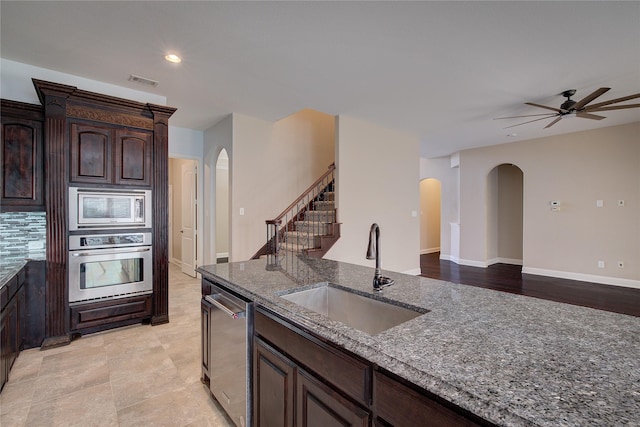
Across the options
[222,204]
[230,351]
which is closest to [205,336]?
[230,351]

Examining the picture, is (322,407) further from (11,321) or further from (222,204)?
(222,204)

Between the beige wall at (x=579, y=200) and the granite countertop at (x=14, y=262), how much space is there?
7.78 m

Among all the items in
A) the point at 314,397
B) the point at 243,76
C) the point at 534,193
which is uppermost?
the point at 243,76

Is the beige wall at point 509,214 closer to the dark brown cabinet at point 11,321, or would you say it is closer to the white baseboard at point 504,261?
the white baseboard at point 504,261

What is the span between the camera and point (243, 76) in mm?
3451

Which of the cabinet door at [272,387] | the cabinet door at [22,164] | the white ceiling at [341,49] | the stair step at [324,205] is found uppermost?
the white ceiling at [341,49]

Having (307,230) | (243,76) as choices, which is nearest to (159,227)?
(243,76)

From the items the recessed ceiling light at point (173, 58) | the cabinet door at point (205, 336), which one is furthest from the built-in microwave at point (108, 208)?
the cabinet door at point (205, 336)

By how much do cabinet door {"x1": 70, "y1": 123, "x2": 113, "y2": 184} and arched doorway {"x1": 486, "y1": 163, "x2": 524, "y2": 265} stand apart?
7.81 metres

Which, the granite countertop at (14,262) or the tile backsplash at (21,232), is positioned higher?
the tile backsplash at (21,232)

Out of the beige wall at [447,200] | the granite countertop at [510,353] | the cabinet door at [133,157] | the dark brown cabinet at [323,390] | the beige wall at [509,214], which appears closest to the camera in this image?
the granite countertop at [510,353]

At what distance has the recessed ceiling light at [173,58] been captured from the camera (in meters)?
2.97

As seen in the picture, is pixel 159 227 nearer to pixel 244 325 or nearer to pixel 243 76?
pixel 243 76

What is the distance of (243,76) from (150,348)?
3.01m
